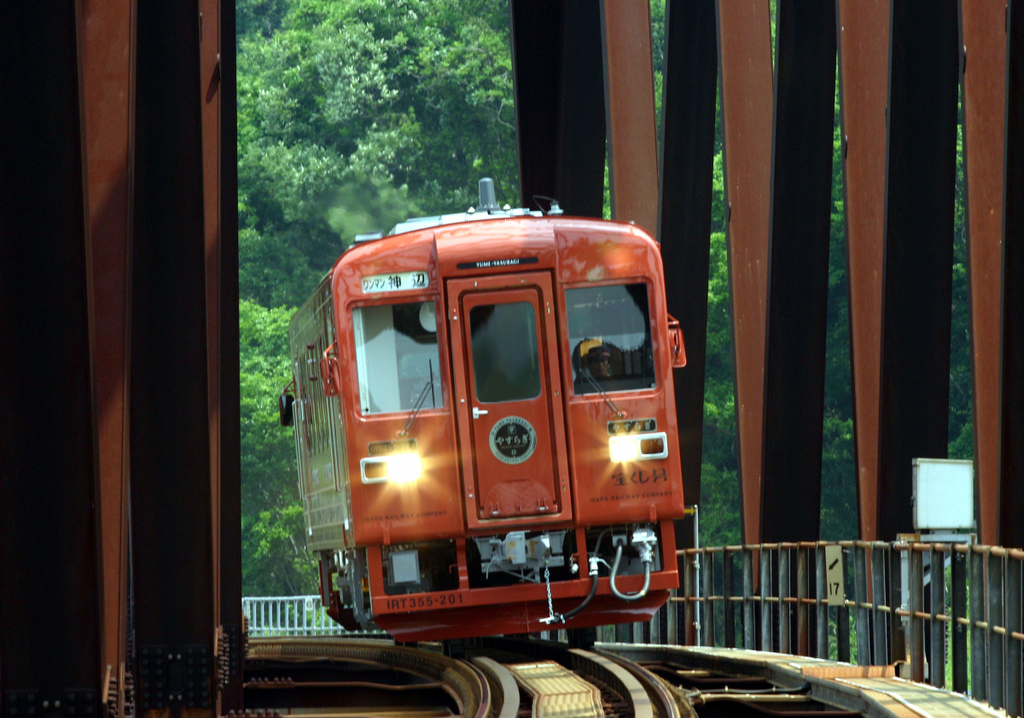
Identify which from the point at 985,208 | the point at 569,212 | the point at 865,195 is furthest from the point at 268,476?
the point at 985,208

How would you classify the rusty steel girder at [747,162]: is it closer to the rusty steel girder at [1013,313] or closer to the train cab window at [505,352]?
the train cab window at [505,352]

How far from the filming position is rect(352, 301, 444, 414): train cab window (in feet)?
40.8

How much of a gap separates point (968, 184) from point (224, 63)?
26.9 ft

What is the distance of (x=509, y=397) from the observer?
40.8 ft

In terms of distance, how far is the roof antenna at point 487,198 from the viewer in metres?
13.8

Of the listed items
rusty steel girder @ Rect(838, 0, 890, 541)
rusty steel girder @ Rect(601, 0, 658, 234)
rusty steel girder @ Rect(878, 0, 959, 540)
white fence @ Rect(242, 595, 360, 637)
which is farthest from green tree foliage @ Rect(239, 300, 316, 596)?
rusty steel girder @ Rect(878, 0, 959, 540)

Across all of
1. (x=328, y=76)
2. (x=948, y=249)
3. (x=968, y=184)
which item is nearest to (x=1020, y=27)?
(x=968, y=184)

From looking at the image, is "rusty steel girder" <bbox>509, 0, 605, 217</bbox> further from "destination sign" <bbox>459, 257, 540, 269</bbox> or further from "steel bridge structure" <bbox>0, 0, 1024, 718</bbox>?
"destination sign" <bbox>459, 257, 540, 269</bbox>

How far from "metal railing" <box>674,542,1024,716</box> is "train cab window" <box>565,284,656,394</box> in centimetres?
202

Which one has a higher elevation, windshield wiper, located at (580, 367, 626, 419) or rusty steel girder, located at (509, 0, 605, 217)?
rusty steel girder, located at (509, 0, 605, 217)

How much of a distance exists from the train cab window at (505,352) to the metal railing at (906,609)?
8.74ft

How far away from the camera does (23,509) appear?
6227 millimetres

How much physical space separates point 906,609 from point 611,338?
10.8 feet

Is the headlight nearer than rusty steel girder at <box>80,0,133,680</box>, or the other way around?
rusty steel girder at <box>80,0,133,680</box>
